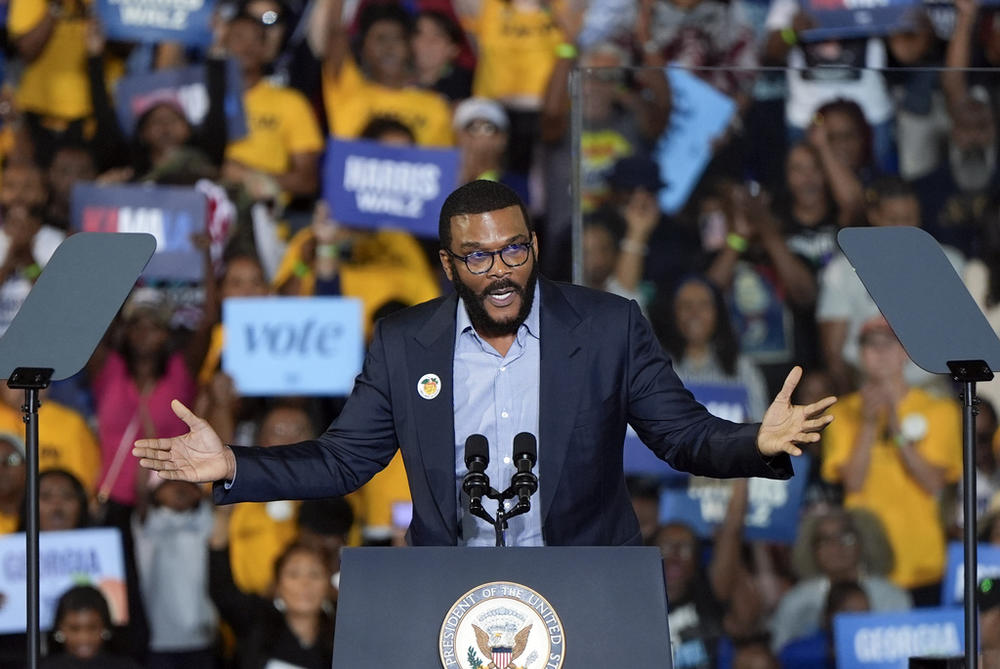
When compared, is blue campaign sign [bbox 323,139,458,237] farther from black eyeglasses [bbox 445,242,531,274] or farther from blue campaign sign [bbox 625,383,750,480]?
black eyeglasses [bbox 445,242,531,274]

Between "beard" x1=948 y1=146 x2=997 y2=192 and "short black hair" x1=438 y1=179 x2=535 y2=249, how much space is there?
7.26 ft

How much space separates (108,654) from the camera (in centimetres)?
511

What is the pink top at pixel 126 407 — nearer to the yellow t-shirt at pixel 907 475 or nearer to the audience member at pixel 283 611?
the audience member at pixel 283 611

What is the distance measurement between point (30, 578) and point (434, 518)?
0.78m

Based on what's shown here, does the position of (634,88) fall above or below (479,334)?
above

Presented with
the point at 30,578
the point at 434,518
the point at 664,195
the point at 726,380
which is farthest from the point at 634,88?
the point at 30,578

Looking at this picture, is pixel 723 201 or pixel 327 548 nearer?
pixel 723 201

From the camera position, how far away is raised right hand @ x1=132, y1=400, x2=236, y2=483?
2625 millimetres

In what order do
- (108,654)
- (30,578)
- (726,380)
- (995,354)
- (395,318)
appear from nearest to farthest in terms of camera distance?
(30,578) → (995,354) → (395,318) → (726,380) → (108,654)

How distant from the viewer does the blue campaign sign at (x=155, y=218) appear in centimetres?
538

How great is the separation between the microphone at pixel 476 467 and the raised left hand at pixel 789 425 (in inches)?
20.9

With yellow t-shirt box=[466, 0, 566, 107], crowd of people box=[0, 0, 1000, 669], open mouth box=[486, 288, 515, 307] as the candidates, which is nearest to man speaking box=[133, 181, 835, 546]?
open mouth box=[486, 288, 515, 307]

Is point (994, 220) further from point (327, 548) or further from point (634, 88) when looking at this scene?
point (327, 548)

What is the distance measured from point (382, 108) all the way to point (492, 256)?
286 centimetres
